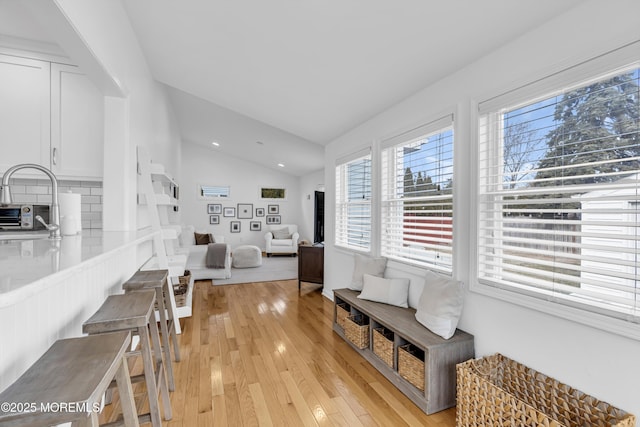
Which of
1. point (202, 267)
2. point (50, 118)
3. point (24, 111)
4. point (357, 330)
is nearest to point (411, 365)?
point (357, 330)

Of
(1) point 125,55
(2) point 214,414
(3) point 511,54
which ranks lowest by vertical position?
(2) point 214,414

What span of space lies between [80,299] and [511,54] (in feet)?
9.19

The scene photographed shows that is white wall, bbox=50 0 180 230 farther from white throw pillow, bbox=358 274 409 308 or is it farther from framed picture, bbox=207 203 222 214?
framed picture, bbox=207 203 222 214

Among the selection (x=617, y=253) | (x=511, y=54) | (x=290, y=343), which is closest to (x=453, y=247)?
(x=617, y=253)

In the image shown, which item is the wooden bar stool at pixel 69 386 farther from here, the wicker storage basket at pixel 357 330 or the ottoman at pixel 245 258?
the ottoman at pixel 245 258

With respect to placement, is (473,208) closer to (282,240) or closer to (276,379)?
(276,379)

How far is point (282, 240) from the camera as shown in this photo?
8.50 metres

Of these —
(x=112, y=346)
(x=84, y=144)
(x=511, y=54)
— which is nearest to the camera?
(x=112, y=346)

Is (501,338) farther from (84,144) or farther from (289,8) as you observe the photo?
(84,144)

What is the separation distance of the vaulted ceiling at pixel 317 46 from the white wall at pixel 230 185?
4.99m

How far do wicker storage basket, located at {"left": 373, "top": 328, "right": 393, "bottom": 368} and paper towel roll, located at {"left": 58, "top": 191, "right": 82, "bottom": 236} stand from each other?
2237 millimetres

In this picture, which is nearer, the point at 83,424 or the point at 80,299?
the point at 83,424

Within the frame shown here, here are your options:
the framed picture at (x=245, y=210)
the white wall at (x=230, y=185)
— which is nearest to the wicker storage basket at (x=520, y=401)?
the white wall at (x=230, y=185)

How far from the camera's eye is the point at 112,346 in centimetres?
102
